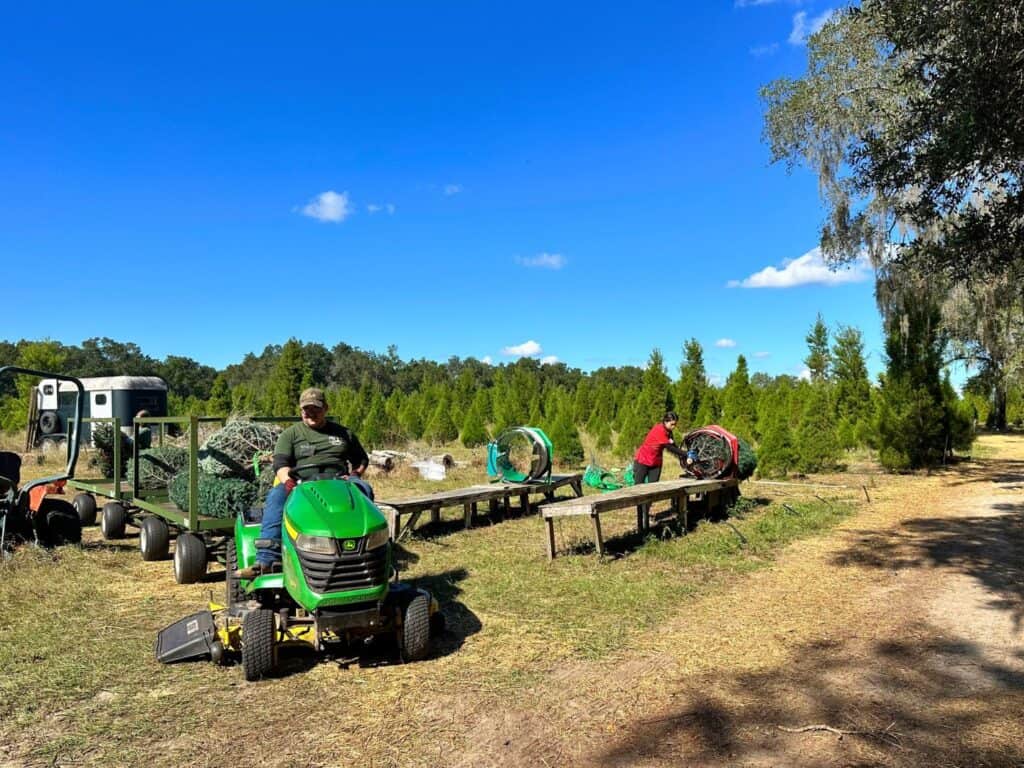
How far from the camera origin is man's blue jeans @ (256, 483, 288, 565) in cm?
453

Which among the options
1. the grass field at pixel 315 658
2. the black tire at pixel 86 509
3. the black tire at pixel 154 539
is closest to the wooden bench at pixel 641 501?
the grass field at pixel 315 658

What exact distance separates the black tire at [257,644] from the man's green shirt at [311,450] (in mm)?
985

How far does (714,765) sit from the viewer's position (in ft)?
10.1

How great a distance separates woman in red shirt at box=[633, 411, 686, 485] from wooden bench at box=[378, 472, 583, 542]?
1.28m

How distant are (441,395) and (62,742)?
2822cm

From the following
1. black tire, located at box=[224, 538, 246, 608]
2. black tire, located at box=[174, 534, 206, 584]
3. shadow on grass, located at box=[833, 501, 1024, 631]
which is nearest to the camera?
black tire, located at box=[224, 538, 246, 608]

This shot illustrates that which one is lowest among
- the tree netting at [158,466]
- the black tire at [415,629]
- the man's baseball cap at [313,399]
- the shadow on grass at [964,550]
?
the shadow on grass at [964,550]

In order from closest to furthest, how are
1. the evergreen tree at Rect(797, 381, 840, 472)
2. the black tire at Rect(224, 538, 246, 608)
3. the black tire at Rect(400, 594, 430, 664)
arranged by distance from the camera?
the black tire at Rect(400, 594, 430, 664), the black tire at Rect(224, 538, 246, 608), the evergreen tree at Rect(797, 381, 840, 472)

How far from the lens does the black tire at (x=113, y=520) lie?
852cm

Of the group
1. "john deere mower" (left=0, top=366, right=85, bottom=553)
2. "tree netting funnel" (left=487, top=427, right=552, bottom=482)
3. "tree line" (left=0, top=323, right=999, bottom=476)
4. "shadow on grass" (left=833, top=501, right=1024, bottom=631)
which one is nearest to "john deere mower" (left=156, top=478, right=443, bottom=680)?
"john deere mower" (left=0, top=366, right=85, bottom=553)

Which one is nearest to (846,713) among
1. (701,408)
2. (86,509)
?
(86,509)

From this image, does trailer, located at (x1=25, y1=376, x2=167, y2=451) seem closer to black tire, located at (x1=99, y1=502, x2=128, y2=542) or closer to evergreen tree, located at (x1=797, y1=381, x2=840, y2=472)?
black tire, located at (x1=99, y1=502, x2=128, y2=542)

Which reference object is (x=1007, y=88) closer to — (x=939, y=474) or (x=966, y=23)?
(x=966, y=23)

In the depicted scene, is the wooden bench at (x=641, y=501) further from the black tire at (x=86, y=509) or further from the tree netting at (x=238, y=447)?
the black tire at (x=86, y=509)
